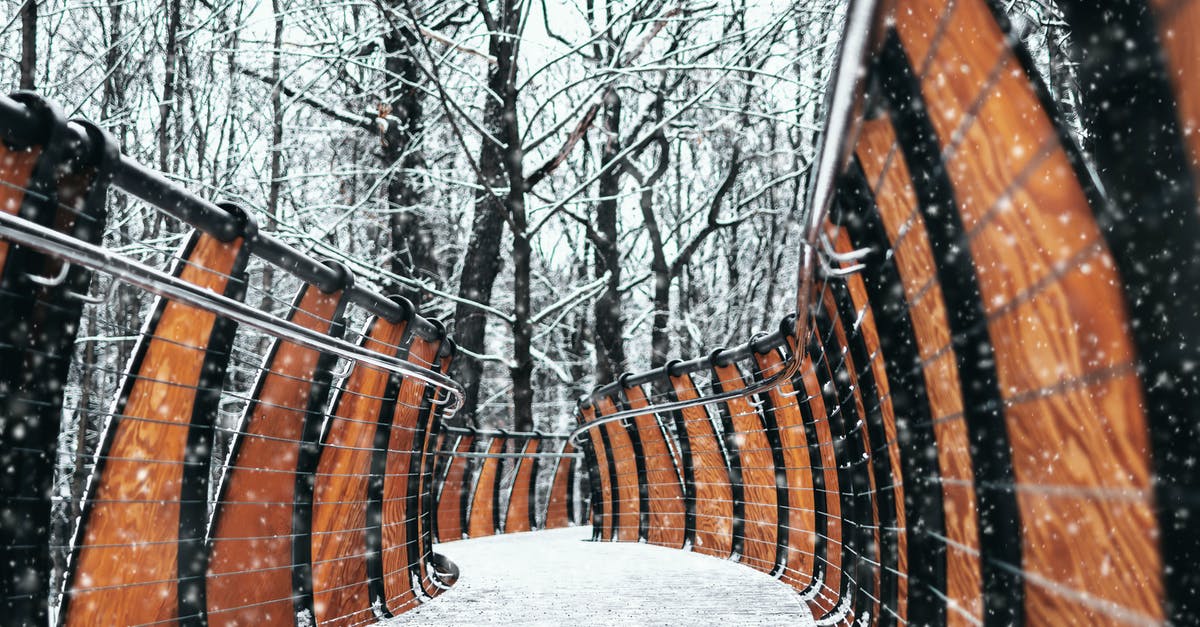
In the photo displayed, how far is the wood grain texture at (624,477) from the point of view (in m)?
11.2

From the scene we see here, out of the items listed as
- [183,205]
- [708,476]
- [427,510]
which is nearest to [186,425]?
[183,205]

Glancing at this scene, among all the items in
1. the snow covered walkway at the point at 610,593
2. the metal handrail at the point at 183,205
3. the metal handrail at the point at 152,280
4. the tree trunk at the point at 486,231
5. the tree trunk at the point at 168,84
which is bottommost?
the snow covered walkway at the point at 610,593

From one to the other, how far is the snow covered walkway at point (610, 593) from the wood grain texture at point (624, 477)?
133cm

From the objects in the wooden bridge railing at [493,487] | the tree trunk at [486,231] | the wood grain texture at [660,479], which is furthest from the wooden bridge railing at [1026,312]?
the tree trunk at [486,231]

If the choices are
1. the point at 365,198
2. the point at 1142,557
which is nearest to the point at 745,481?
the point at 1142,557

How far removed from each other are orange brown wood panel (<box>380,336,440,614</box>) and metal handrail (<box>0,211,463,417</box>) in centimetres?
179

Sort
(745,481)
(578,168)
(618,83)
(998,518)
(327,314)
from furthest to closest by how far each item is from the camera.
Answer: (578,168)
(618,83)
(745,481)
(327,314)
(998,518)

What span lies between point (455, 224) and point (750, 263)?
879cm

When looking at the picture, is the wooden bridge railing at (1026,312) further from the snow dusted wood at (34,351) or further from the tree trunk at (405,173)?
the tree trunk at (405,173)

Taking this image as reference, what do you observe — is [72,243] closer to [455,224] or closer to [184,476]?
[184,476]

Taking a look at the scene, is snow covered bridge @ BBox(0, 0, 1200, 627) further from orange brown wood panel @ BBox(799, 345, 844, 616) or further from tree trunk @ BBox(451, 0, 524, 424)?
tree trunk @ BBox(451, 0, 524, 424)

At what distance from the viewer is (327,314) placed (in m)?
4.63

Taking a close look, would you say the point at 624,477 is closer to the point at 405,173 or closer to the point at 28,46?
the point at 405,173

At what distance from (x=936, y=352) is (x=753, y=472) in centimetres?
570
